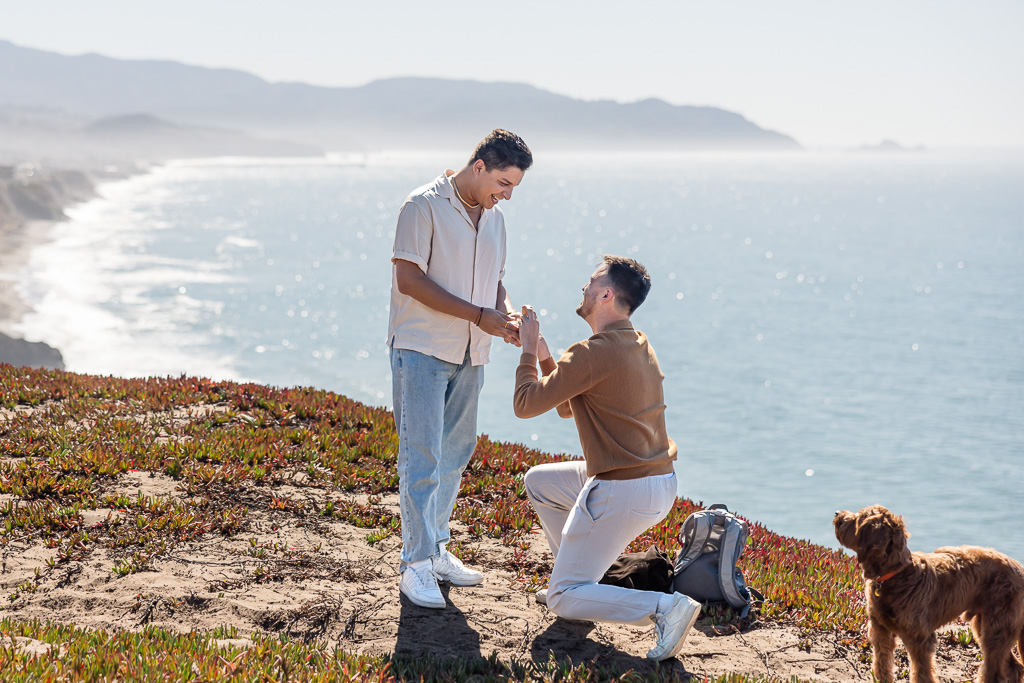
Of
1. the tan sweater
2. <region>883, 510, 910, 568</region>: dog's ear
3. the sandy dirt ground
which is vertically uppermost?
the tan sweater

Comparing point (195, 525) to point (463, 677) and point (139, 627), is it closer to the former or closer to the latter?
point (139, 627)

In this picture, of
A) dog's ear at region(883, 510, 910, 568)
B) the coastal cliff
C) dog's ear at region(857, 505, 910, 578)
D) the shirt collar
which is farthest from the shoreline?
dog's ear at region(883, 510, 910, 568)

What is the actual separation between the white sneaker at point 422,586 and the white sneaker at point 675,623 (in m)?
1.56

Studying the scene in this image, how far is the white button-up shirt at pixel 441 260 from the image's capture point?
17.9 ft

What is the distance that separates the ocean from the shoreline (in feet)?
4.57

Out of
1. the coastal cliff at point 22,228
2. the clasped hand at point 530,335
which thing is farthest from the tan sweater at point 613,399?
the coastal cliff at point 22,228

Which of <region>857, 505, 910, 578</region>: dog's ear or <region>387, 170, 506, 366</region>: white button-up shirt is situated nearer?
<region>857, 505, 910, 578</region>: dog's ear

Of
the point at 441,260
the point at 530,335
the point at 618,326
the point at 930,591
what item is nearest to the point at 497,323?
the point at 530,335

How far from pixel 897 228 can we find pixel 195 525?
16282 cm

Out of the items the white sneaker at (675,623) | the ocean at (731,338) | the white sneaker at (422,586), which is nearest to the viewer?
the white sneaker at (675,623)

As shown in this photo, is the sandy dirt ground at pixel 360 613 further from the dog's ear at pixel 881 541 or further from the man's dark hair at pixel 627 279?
the man's dark hair at pixel 627 279

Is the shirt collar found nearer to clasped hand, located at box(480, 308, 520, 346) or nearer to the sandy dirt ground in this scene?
clasped hand, located at box(480, 308, 520, 346)

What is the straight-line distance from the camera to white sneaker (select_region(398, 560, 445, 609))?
5605 mm

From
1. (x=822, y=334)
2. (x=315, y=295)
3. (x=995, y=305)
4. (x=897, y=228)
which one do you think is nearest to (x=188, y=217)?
(x=315, y=295)
